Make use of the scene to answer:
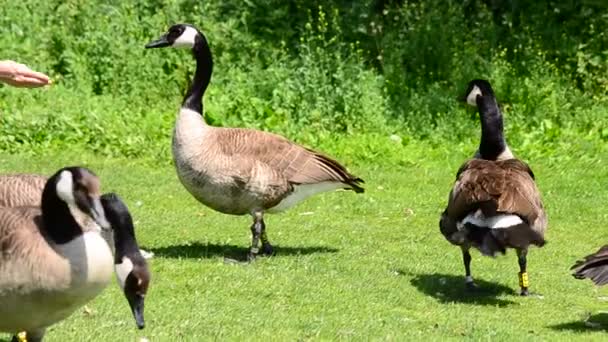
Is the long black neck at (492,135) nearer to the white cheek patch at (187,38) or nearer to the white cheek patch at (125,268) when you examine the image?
the white cheek patch at (187,38)

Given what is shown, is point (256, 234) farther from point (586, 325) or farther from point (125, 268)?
point (125, 268)

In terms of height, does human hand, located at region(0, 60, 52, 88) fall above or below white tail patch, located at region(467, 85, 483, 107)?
above

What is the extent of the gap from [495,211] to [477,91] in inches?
72.2

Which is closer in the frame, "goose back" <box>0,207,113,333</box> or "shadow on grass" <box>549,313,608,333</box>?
"goose back" <box>0,207,113,333</box>

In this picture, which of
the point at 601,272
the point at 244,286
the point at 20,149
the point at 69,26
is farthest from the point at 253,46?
the point at 601,272

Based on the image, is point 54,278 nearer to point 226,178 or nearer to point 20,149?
point 226,178

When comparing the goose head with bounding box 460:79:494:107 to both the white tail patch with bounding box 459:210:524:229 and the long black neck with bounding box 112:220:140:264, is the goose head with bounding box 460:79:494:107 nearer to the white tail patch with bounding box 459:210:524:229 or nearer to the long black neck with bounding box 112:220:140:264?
the white tail patch with bounding box 459:210:524:229

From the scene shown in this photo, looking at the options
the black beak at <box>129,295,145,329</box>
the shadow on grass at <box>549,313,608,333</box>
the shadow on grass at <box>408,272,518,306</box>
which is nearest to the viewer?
the black beak at <box>129,295,145,329</box>

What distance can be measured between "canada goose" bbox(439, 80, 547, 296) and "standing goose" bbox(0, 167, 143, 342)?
326 centimetres

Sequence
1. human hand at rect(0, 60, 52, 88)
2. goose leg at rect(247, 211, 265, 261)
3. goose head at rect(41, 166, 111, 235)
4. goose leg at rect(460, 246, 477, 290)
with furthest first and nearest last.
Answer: goose leg at rect(247, 211, 265, 261) < goose leg at rect(460, 246, 477, 290) < human hand at rect(0, 60, 52, 88) < goose head at rect(41, 166, 111, 235)

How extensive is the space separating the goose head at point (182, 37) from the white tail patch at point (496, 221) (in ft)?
10.3

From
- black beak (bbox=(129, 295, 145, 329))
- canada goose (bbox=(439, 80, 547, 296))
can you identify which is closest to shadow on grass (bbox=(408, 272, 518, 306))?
canada goose (bbox=(439, 80, 547, 296))

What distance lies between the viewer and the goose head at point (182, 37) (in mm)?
11078

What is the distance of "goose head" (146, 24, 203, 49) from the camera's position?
11078 mm
